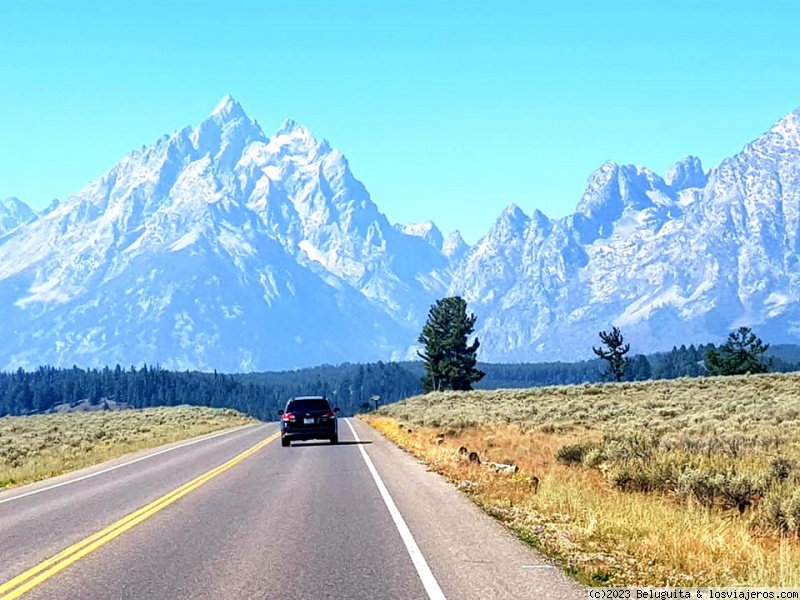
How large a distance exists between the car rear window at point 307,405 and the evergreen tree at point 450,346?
7524 centimetres

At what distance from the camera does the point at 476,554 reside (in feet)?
37.7

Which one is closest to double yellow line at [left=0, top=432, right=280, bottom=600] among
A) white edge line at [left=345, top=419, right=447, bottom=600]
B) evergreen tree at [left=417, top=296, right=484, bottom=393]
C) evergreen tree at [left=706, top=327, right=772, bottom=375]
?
white edge line at [left=345, top=419, right=447, bottom=600]

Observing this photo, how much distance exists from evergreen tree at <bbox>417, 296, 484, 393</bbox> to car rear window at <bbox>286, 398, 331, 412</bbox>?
247 feet

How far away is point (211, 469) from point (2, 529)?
11.1 m

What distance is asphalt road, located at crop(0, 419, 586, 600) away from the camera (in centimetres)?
985

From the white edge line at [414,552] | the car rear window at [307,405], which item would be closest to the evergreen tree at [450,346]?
the car rear window at [307,405]

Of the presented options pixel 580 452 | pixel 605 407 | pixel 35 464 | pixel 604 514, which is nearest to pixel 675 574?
pixel 604 514

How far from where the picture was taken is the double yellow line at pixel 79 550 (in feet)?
33.5

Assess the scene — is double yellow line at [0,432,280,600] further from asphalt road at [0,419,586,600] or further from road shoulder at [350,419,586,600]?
road shoulder at [350,419,586,600]

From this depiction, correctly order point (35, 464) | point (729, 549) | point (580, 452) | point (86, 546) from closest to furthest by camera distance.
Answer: point (729, 549) < point (86, 546) < point (580, 452) < point (35, 464)

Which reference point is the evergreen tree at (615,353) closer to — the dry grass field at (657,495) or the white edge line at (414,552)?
the dry grass field at (657,495)

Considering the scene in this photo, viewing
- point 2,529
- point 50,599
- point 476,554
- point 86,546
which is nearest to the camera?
point 50,599

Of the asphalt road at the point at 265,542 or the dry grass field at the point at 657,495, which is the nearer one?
the asphalt road at the point at 265,542

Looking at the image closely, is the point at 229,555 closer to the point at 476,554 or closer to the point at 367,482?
the point at 476,554
